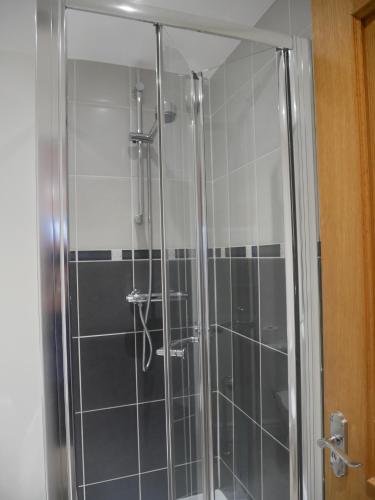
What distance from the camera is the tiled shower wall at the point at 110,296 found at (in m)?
1.51

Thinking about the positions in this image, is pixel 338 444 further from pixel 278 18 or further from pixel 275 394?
pixel 278 18

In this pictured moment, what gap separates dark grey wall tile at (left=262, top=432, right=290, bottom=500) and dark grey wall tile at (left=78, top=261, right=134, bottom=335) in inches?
31.9

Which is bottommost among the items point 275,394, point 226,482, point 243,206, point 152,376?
point 226,482

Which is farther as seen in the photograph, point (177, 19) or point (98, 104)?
point (98, 104)

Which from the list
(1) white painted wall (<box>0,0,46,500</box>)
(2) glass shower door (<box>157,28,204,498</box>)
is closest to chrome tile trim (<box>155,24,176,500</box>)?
(2) glass shower door (<box>157,28,204,498</box>)

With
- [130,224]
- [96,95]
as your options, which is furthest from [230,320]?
[96,95]

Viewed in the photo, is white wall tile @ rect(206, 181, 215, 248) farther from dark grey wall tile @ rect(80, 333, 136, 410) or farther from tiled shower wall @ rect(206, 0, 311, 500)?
dark grey wall tile @ rect(80, 333, 136, 410)

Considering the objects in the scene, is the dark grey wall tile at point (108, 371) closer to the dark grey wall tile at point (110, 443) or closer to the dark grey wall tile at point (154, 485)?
the dark grey wall tile at point (110, 443)

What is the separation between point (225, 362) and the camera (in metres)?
1.10

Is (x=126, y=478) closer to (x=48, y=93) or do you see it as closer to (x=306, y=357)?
(x=306, y=357)

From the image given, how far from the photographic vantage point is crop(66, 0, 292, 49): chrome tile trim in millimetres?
772

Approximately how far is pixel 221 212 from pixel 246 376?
609 mm

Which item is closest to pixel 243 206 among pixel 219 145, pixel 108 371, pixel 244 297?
pixel 219 145

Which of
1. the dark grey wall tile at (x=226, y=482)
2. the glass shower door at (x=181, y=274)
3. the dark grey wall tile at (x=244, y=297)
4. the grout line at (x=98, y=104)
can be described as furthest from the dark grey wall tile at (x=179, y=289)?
the grout line at (x=98, y=104)
